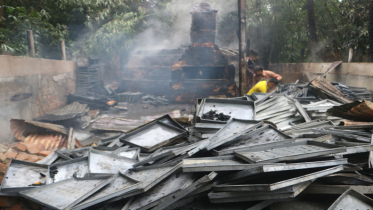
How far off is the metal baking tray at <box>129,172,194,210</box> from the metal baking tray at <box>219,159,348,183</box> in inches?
14.3

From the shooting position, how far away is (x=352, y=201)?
2.12m

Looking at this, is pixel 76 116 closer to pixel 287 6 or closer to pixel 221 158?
pixel 221 158

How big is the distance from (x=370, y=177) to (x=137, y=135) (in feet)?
9.97

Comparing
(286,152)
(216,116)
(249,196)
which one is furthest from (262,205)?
(216,116)

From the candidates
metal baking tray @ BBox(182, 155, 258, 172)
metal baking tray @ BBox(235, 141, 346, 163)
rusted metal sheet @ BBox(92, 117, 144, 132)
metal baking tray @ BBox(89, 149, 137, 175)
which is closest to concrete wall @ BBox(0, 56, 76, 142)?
rusted metal sheet @ BBox(92, 117, 144, 132)

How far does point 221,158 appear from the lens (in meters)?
2.61

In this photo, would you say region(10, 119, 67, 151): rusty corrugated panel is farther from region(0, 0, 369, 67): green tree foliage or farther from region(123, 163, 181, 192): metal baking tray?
region(0, 0, 369, 67): green tree foliage

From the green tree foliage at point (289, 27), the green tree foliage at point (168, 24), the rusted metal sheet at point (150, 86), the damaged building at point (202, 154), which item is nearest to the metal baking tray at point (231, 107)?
the damaged building at point (202, 154)

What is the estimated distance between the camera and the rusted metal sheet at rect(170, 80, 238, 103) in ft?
38.0

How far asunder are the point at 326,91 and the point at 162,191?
15.5 ft

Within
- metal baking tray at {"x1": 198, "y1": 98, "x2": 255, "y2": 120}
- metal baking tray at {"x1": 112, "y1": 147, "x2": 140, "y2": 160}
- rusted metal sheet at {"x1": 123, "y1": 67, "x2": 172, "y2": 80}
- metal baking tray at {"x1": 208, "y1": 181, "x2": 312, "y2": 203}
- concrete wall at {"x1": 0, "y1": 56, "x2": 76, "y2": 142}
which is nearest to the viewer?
metal baking tray at {"x1": 208, "y1": 181, "x2": 312, "y2": 203}

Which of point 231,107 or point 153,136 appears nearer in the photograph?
A: point 153,136

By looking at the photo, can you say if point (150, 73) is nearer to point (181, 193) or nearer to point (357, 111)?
point (357, 111)

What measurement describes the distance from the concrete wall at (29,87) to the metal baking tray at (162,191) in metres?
4.26
